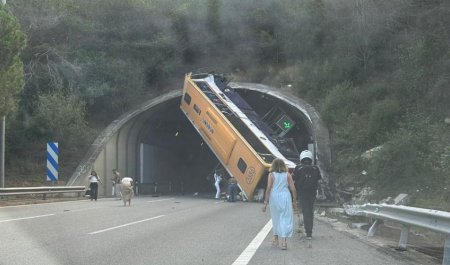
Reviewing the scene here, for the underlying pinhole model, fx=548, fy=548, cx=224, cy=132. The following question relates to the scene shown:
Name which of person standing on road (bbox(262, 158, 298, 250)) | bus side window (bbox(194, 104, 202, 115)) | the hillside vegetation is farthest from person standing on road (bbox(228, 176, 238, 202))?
person standing on road (bbox(262, 158, 298, 250))

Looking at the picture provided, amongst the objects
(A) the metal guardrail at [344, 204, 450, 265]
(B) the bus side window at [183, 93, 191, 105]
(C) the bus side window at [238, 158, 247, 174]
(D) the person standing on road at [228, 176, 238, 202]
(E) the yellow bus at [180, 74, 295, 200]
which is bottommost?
(A) the metal guardrail at [344, 204, 450, 265]

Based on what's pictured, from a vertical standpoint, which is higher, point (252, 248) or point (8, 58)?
point (8, 58)

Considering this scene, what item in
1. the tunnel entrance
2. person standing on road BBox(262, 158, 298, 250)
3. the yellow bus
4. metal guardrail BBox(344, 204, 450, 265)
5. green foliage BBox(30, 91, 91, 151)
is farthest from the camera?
the tunnel entrance

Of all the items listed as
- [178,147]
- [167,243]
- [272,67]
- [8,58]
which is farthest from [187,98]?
[167,243]

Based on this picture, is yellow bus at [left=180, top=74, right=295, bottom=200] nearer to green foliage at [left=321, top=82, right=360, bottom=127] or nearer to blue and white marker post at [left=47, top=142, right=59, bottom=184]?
green foliage at [left=321, top=82, right=360, bottom=127]

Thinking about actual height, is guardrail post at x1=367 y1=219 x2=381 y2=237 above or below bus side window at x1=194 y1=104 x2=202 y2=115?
below

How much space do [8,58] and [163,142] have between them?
19.6m

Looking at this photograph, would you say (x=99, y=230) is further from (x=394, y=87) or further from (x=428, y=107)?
(x=394, y=87)

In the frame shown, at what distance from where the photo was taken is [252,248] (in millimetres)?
9969

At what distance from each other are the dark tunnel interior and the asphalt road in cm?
1863

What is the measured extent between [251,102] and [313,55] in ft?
17.2

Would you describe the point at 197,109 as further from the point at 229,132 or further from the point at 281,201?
the point at 281,201

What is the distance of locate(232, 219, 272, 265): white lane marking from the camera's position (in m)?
8.58

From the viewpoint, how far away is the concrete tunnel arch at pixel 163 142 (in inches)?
1160
